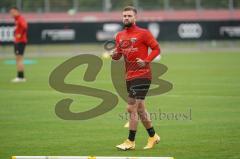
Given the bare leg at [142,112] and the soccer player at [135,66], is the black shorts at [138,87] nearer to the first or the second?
the soccer player at [135,66]

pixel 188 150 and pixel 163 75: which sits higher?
pixel 188 150

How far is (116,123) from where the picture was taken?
15305 millimetres

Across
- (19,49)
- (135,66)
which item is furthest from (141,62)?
(19,49)

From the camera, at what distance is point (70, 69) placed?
1094 inches

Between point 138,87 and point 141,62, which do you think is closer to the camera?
point 141,62

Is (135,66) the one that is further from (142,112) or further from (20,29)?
(20,29)

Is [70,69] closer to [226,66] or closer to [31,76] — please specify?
[31,76]

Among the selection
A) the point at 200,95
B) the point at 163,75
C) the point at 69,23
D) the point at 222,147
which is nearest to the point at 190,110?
the point at 200,95

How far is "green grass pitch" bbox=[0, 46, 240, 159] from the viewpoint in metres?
12.0

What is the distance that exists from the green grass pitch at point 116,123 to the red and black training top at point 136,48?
1.35 m

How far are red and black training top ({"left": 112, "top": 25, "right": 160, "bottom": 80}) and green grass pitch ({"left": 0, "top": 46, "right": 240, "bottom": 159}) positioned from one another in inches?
53.0

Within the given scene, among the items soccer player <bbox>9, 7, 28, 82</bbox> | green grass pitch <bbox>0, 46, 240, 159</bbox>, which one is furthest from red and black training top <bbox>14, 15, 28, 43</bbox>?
green grass pitch <bbox>0, 46, 240, 159</bbox>

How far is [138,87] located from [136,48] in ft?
2.22

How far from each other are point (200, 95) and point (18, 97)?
5193mm
